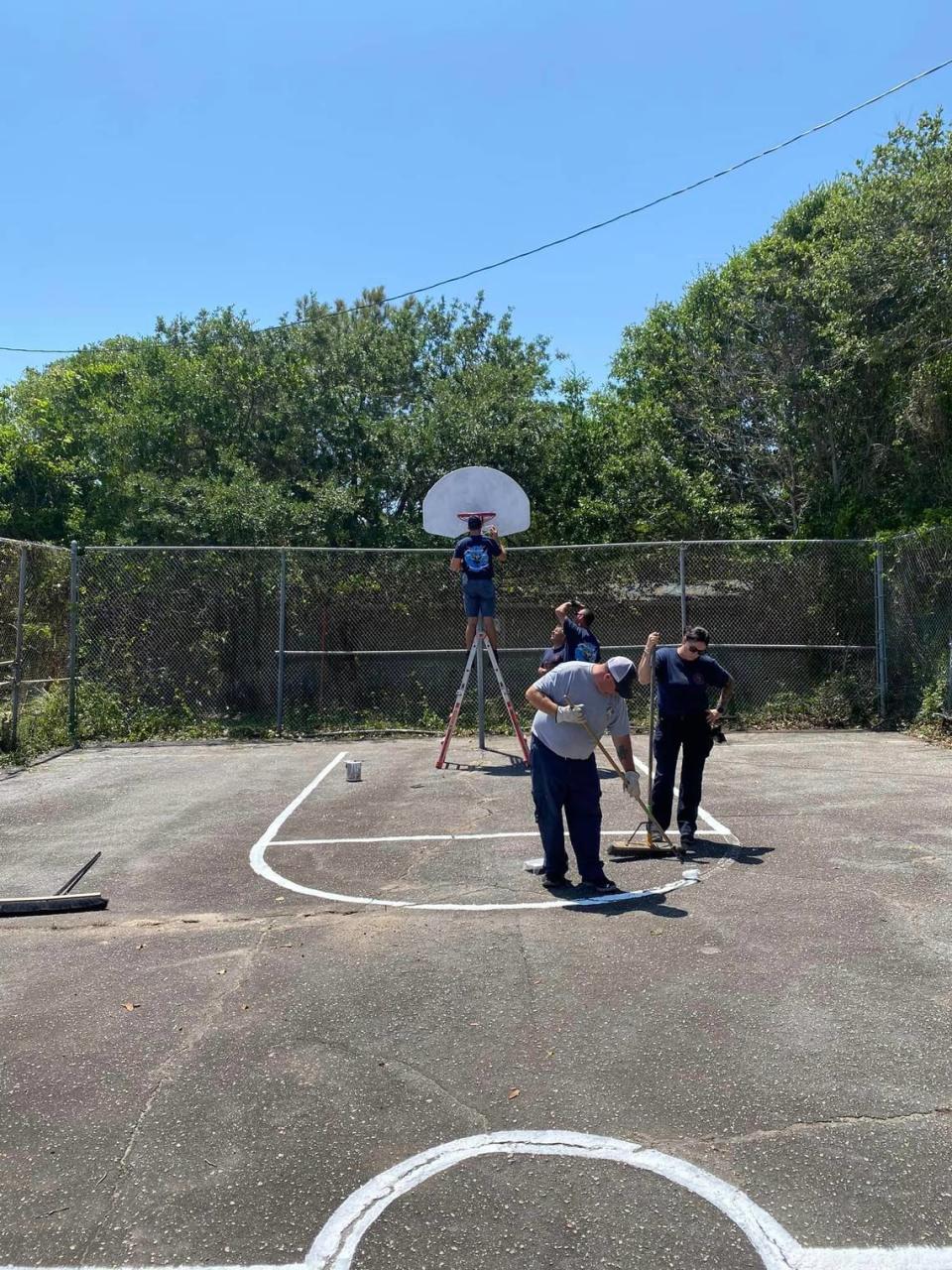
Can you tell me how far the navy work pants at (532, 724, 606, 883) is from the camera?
618 cm

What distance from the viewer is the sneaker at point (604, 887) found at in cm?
618

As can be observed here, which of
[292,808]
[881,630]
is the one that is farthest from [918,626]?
[292,808]

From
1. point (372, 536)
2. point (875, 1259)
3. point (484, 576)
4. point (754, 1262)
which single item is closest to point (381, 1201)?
point (754, 1262)

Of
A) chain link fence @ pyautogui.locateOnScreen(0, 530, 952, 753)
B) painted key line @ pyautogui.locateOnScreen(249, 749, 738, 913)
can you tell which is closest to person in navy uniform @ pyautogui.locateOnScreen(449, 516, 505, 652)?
chain link fence @ pyautogui.locateOnScreen(0, 530, 952, 753)

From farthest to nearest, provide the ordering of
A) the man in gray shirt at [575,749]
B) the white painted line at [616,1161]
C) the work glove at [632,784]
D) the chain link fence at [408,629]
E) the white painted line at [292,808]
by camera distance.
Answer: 1. the chain link fence at [408,629]
2. the white painted line at [292,808]
3. the work glove at [632,784]
4. the man in gray shirt at [575,749]
5. the white painted line at [616,1161]

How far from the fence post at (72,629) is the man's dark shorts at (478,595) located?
589 cm

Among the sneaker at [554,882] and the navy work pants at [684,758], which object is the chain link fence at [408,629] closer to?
the navy work pants at [684,758]

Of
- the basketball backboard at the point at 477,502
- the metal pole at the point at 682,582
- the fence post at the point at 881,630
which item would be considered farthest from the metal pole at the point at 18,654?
the fence post at the point at 881,630

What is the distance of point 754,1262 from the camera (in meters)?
2.72

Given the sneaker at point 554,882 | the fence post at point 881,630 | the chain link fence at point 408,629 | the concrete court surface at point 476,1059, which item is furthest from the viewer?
the chain link fence at point 408,629

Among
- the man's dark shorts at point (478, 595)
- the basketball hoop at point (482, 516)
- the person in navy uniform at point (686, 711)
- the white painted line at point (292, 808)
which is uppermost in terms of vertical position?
the basketball hoop at point (482, 516)

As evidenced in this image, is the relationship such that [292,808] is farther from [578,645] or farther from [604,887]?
[604,887]

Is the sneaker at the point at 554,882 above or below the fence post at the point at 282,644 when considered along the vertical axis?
below

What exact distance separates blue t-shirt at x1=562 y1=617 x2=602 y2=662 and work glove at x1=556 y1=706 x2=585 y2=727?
11.2 ft
